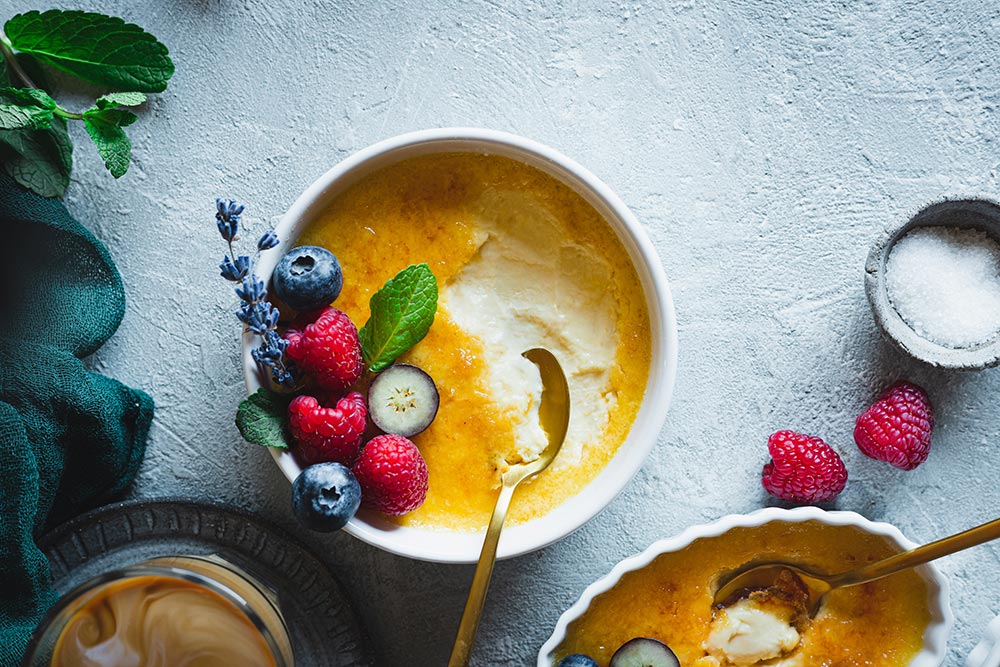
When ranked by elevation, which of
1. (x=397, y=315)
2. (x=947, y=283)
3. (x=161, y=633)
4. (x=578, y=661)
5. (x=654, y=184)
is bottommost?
(x=161, y=633)

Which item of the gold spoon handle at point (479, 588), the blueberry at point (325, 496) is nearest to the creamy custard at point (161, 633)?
the blueberry at point (325, 496)

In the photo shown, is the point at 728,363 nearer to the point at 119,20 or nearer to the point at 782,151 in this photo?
the point at 782,151

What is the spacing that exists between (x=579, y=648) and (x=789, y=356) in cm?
66

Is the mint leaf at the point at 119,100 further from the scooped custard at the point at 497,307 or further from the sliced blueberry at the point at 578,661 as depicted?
the sliced blueberry at the point at 578,661

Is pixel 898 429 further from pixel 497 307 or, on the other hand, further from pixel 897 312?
pixel 497 307

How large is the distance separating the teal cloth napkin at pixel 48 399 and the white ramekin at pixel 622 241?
313mm

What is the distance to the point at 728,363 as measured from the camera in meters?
1.74

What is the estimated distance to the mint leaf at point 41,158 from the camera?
163cm

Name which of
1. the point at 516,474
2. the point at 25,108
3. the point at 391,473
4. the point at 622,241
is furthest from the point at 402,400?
the point at 25,108

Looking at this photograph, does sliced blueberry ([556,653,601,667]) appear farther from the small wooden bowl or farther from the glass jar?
the small wooden bowl

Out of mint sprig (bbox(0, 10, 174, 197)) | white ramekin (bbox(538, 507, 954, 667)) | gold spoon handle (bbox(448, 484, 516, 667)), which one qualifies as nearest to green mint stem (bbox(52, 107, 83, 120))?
mint sprig (bbox(0, 10, 174, 197))

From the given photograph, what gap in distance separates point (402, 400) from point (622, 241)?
1.51 ft

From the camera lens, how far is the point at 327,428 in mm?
1438

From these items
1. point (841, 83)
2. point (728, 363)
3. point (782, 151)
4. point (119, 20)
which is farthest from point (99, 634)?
point (841, 83)
